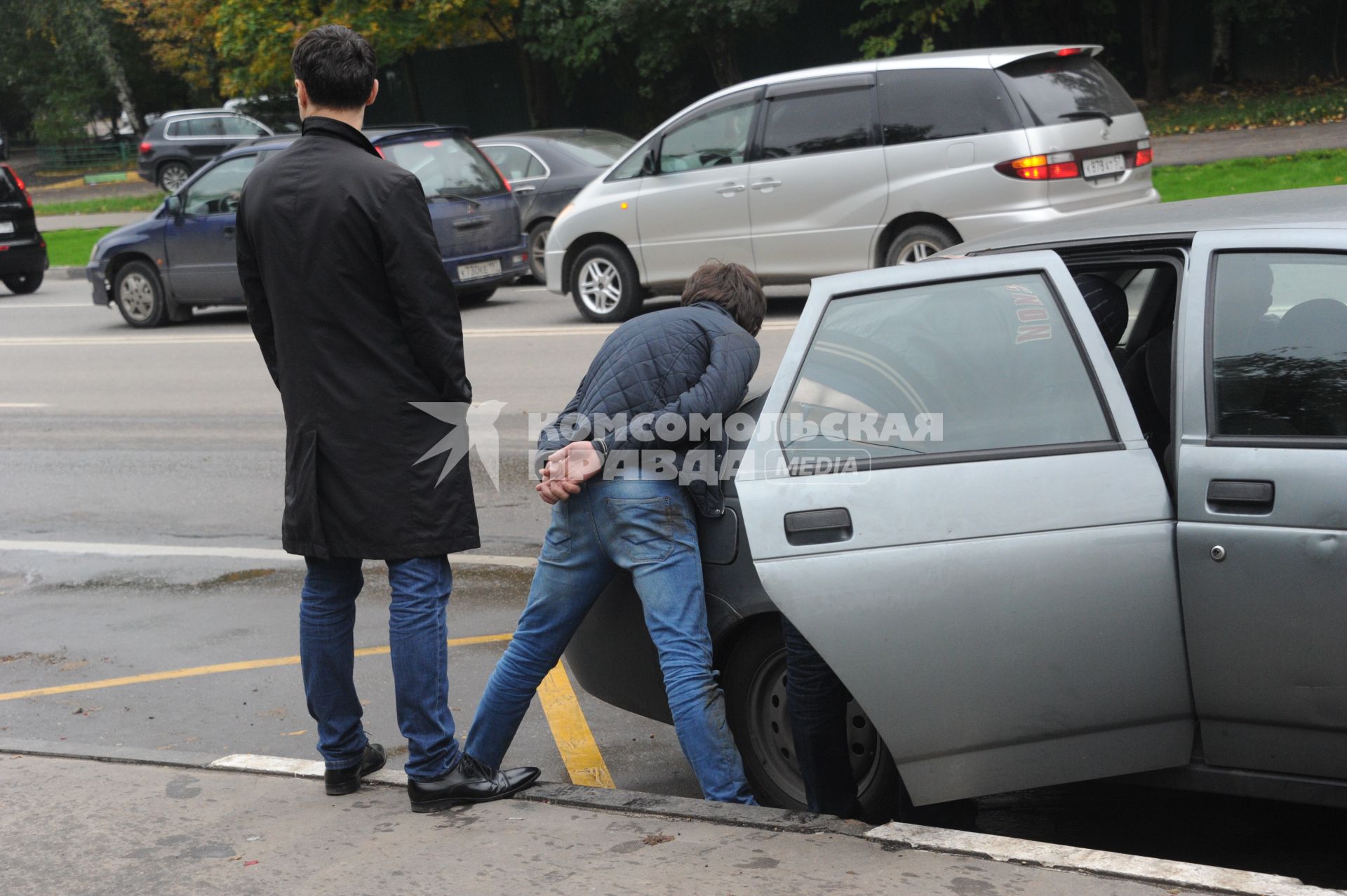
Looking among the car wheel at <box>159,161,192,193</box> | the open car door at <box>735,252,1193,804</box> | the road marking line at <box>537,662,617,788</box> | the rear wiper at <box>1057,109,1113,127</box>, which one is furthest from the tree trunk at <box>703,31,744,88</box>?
the open car door at <box>735,252,1193,804</box>

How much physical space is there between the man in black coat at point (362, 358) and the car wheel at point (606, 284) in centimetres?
907

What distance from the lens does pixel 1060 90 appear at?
35.5 feet

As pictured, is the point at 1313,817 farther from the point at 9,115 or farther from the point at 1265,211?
the point at 9,115

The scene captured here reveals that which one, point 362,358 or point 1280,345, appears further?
point 362,358

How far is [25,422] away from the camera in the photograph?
37.6 ft

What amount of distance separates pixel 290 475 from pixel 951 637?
181 cm

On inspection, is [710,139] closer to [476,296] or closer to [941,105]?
[941,105]

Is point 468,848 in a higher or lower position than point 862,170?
lower

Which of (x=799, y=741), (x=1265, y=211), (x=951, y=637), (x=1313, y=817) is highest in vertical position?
(x=1265, y=211)

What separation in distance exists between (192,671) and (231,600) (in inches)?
38.3

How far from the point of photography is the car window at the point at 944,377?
351cm

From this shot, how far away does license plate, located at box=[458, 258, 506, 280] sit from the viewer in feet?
46.4

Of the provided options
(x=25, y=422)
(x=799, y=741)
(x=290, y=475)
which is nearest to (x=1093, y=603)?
(x=799, y=741)

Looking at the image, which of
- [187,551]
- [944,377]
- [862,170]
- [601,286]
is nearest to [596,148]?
[601,286]
